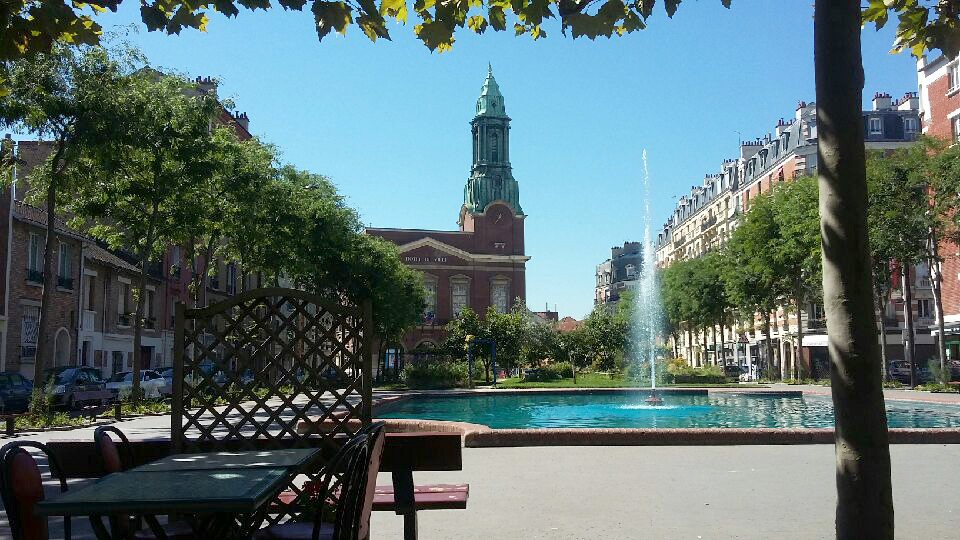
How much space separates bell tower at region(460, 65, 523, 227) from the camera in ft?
283

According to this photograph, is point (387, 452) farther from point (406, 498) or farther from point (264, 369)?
point (264, 369)

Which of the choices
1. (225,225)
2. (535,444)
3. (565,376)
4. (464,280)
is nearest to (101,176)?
(225,225)

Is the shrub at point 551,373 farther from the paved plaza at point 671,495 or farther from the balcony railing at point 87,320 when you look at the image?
the paved plaza at point 671,495

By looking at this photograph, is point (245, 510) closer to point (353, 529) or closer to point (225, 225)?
point (353, 529)

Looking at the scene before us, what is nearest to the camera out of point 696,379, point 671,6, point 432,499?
point 671,6

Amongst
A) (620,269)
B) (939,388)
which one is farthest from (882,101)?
(620,269)

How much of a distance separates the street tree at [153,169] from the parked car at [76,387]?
2214 mm

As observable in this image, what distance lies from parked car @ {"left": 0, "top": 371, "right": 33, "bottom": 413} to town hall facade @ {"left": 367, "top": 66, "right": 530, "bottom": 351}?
181 ft

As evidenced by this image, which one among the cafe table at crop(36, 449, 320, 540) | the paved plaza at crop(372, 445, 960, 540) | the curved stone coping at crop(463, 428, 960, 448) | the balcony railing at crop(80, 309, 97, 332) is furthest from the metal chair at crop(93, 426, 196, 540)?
the balcony railing at crop(80, 309, 97, 332)

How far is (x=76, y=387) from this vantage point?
1009 inches

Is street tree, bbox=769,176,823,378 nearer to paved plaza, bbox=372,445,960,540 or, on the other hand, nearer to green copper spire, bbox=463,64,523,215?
paved plaza, bbox=372,445,960,540

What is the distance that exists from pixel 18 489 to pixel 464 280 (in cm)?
7971

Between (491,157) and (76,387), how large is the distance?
65.0m

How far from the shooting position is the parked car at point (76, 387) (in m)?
25.1
